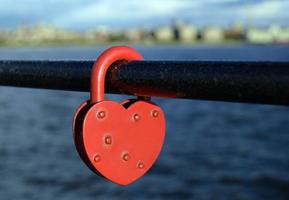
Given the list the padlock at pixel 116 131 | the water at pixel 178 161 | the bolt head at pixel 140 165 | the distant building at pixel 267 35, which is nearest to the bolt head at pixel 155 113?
the padlock at pixel 116 131

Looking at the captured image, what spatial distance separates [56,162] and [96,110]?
52.3ft

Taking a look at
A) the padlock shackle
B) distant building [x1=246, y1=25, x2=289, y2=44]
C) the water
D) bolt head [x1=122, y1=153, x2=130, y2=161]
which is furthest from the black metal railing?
distant building [x1=246, y1=25, x2=289, y2=44]

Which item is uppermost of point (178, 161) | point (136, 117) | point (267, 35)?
point (267, 35)

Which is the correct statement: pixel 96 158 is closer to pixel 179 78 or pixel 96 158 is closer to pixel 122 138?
pixel 122 138

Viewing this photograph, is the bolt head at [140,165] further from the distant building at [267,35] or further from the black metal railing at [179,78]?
the distant building at [267,35]

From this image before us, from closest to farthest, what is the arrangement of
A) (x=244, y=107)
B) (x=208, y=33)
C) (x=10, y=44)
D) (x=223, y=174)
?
1. (x=223, y=174)
2. (x=244, y=107)
3. (x=10, y=44)
4. (x=208, y=33)

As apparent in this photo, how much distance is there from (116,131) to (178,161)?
52.1 ft

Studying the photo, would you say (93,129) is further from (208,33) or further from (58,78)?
(208,33)

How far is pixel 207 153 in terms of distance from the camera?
1872 cm

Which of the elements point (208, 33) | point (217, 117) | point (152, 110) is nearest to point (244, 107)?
point (217, 117)

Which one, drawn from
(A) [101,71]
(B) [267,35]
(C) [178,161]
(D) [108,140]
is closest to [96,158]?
(D) [108,140]

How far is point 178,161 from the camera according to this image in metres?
17.0

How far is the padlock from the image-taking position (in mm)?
1205

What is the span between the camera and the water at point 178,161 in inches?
543
